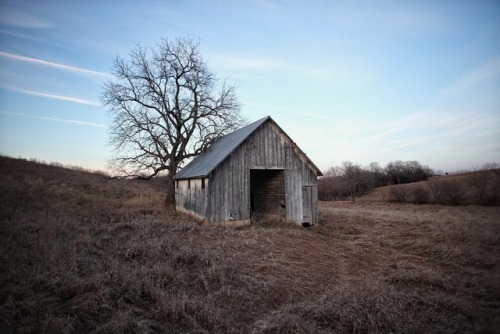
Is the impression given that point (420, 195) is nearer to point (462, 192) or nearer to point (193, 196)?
point (462, 192)

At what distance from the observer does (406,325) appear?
4.73 m

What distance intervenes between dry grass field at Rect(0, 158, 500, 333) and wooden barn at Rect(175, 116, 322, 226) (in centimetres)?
237

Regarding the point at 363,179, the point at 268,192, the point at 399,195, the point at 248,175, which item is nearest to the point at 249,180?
the point at 248,175

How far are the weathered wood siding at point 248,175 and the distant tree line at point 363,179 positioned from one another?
24.4 metres

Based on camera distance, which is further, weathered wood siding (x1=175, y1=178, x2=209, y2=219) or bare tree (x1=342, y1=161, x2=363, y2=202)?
bare tree (x1=342, y1=161, x2=363, y2=202)

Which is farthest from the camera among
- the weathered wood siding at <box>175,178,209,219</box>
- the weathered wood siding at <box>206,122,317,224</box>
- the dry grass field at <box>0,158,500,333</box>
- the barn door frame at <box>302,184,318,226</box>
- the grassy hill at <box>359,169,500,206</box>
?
the grassy hill at <box>359,169,500,206</box>

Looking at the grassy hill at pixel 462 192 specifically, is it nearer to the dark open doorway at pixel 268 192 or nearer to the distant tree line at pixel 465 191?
the distant tree line at pixel 465 191

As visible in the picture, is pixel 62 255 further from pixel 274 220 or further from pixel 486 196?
pixel 486 196

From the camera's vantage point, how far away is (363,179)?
135ft

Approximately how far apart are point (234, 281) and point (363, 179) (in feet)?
127

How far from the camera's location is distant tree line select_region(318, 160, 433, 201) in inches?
1540

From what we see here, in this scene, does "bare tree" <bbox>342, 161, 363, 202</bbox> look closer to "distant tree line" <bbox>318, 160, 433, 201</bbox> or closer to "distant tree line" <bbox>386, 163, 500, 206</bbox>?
"distant tree line" <bbox>318, 160, 433, 201</bbox>

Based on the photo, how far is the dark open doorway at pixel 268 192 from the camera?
15703mm

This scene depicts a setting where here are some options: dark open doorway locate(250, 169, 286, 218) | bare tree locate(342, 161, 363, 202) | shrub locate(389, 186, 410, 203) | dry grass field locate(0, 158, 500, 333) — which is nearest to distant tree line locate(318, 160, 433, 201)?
bare tree locate(342, 161, 363, 202)
